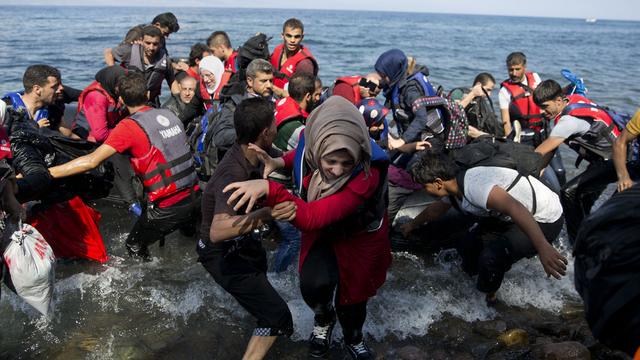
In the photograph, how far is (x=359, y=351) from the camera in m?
3.80

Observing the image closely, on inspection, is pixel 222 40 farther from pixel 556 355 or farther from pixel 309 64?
pixel 556 355

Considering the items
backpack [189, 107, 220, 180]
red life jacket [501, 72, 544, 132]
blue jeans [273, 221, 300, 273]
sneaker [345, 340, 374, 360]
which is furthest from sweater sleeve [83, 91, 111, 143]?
red life jacket [501, 72, 544, 132]

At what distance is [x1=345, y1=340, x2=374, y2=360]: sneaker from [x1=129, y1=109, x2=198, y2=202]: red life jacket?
1956 mm

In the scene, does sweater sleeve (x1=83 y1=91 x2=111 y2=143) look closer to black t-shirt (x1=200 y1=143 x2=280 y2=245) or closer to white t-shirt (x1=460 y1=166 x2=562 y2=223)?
black t-shirt (x1=200 y1=143 x2=280 y2=245)

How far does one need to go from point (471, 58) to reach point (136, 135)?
92.8 feet

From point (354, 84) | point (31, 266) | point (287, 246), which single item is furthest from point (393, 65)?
point (31, 266)

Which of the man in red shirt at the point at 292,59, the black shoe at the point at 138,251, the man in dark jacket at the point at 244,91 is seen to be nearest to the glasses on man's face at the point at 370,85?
the man in red shirt at the point at 292,59

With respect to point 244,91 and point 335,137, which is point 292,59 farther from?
point 335,137

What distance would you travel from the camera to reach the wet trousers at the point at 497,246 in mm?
4184

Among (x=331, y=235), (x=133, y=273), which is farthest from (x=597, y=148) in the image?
(x=133, y=273)

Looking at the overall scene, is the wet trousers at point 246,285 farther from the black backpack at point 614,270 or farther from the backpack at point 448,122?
the backpack at point 448,122

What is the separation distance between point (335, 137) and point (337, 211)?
39 centimetres

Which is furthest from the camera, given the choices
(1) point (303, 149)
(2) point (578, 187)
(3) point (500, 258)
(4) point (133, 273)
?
(2) point (578, 187)

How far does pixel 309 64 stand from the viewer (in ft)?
22.5
